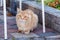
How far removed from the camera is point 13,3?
7363 mm

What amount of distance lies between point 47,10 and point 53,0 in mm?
866

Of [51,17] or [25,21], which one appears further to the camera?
[51,17]

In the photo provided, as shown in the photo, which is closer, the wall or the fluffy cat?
the fluffy cat

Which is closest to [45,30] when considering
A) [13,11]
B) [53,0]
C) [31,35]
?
[31,35]

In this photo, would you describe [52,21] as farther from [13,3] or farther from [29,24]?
[13,3]

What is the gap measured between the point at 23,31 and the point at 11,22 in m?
1.34

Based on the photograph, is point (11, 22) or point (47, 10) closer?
point (47, 10)

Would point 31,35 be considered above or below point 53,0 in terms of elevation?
below

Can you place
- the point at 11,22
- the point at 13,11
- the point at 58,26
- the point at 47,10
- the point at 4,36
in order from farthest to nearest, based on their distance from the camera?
the point at 13,11
the point at 11,22
the point at 47,10
the point at 58,26
the point at 4,36

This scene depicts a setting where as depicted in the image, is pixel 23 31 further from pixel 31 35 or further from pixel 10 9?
pixel 10 9

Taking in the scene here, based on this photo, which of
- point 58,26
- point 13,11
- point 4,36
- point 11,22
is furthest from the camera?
point 13,11

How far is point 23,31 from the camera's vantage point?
485cm

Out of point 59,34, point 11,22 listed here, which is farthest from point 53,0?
point 59,34

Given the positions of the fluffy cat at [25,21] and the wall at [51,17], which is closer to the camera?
the fluffy cat at [25,21]
